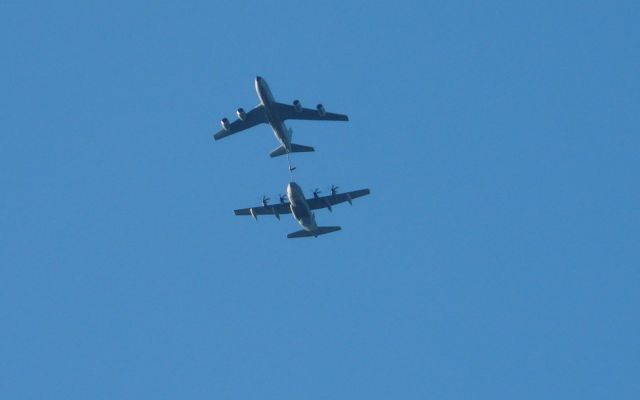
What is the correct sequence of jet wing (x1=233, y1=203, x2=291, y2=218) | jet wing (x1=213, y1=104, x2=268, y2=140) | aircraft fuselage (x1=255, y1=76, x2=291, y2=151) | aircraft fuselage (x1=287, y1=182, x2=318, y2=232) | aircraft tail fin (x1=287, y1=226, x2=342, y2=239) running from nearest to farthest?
aircraft fuselage (x1=255, y1=76, x2=291, y2=151), aircraft fuselage (x1=287, y1=182, x2=318, y2=232), jet wing (x1=213, y1=104, x2=268, y2=140), aircraft tail fin (x1=287, y1=226, x2=342, y2=239), jet wing (x1=233, y1=203, x2=291, y2=218)

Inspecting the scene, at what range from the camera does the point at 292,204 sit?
153 meters

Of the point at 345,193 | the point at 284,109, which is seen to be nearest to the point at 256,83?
the point at 284,109

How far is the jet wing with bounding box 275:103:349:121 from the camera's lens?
152 m

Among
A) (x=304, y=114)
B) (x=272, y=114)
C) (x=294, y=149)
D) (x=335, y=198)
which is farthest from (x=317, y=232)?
(x=272, y=114)

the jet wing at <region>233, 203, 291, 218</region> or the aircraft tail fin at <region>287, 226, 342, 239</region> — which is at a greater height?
the jet wing at <region>233, 203, 291, 218</region>

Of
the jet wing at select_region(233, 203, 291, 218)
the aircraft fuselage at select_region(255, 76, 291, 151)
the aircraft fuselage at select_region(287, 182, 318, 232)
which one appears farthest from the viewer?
the jet wing at select_region(233, 203, 291, 218)

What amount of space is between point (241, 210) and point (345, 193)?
356 inches

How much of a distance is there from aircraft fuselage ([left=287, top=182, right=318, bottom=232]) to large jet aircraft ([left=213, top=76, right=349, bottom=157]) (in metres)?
3.89

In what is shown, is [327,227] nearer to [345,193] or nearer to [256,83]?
[345,193]

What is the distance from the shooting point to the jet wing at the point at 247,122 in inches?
6088

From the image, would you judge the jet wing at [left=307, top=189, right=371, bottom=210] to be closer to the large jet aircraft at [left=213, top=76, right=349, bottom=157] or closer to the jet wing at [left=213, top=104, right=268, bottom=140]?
the large jet aircraft at [left=213, top=76, right=349, bottom=157]

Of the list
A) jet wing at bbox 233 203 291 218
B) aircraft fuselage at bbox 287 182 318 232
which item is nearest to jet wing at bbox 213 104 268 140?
aircraft fuselage at bbox 287 182 318 232

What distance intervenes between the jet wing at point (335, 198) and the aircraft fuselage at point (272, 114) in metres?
6.23

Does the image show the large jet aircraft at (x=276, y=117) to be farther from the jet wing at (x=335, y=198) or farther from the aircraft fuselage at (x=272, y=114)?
the jet wing at (x=335, y=198)
